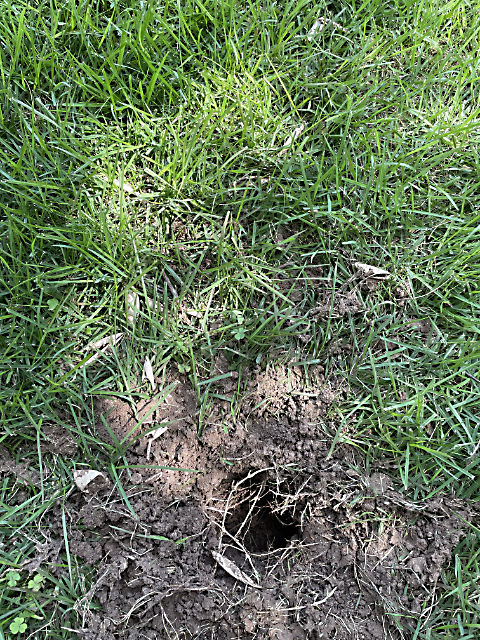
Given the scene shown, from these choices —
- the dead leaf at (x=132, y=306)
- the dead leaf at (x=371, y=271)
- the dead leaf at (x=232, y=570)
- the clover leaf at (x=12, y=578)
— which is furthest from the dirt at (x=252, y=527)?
the dead leaf at (x=371, y=271)

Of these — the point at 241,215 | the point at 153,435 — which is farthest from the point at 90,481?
Result: the point at 241,215

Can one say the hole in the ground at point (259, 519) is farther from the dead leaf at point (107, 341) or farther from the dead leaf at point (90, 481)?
the dead leaf at point (107, 341)

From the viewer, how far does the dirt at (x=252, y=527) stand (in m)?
1.84

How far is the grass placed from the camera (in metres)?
2.06

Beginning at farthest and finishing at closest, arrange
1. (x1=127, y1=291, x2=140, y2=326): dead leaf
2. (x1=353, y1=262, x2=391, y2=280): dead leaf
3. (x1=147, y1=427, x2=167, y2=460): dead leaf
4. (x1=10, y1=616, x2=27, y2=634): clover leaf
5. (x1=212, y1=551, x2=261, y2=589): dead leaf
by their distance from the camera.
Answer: (x1=353, y1=262, x2=391, y2=280): dead leaf
(x1=127, y1=291, x2=140, y2=326): dead leaf
(x1=147, y1=427, x2=167, y2=460): dead leaf
(x1=212, y1=551, x2=261, y2=589): dead leaf
(x1=10, y1=616, x2=27, y2=634): clover leaf

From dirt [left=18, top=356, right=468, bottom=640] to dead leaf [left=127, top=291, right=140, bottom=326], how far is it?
30 centimetres

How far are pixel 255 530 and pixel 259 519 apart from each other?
0.17ft

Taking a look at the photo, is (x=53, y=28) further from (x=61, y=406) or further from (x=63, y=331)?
(x=61, y=406)

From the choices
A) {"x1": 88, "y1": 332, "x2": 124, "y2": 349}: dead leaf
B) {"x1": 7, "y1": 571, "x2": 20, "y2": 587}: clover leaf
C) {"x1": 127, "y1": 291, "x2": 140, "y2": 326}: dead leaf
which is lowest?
{"x1": 7, "y1": 571, "x2": 20, "y2": 587}: clover leaf

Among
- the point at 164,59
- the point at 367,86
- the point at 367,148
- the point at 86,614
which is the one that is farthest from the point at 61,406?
the point at 367,86

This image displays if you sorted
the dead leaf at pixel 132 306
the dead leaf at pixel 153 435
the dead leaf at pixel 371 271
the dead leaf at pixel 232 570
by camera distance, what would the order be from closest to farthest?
the dead leaf at pixel 232 570, the dead leaf at pixel 153 435, the dead leaf at pixel 132 306, the dead leaf at pixel 371 271

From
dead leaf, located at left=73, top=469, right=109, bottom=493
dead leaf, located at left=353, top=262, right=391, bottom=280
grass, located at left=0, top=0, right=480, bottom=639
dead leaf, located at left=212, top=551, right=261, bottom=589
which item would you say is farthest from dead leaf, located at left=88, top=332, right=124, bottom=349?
dead leaf, located at left=353, top=262, right=391, bottom=280

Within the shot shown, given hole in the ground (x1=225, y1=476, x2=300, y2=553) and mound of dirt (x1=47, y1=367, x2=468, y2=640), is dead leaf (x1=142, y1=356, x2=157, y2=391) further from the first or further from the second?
hole in the ground (x1=225, y1=476, x2=300, y2=553)

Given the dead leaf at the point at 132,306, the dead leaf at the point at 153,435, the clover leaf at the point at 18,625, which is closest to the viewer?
the clover leaf at the point at 18,625
